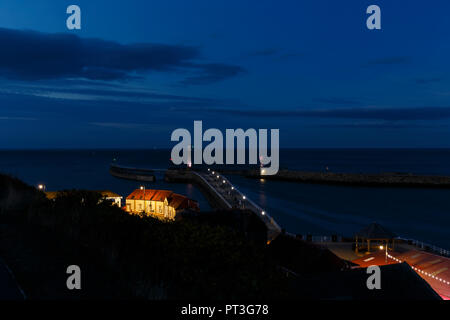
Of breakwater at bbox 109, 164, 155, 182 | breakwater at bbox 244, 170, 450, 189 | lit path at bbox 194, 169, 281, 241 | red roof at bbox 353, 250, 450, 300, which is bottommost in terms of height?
red roof at bbox 353, 250, 450, 300

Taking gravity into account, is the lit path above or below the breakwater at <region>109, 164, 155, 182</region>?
below

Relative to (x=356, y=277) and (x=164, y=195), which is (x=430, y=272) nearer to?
(x=356, y=277)

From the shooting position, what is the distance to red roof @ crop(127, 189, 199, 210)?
127 ft

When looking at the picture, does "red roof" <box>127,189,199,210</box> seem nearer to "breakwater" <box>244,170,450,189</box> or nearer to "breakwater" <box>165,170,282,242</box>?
"breakwater" <box>165,170,282,242</box>

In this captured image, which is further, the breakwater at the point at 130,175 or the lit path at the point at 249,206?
the breakwater at the point at 130,175

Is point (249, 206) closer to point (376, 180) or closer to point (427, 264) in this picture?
point (427, 264)

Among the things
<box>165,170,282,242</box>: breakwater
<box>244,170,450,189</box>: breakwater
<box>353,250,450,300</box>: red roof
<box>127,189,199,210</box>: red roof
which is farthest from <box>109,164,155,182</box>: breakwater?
<box>353,250,450,300</box>: red roof

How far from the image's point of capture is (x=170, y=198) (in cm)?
4028

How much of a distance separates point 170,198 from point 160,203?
1419 mm

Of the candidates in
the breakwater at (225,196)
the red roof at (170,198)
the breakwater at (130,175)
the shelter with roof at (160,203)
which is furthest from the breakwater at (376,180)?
the shelter with roof at (160,203)

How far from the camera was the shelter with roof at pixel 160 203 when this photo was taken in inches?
1521

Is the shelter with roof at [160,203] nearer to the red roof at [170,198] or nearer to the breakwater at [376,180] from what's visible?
the red roof at [170,198]

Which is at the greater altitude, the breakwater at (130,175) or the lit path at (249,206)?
the breakwater at (130,175)

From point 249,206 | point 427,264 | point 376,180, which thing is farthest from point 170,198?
point 376,180
